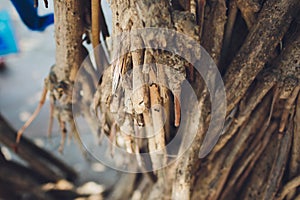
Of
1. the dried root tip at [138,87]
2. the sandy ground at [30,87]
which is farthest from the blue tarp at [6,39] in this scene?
the dried root tip at [138,87]

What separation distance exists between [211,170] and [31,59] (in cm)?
100

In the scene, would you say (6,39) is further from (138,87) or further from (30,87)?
(138,87)

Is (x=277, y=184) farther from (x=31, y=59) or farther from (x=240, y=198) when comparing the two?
(x=31, y=59)

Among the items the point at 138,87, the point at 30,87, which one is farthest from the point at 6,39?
the point at 138,87

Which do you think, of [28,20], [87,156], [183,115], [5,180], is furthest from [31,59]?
[183,115]

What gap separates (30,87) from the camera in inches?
59.5

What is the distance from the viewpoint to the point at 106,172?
3.85 ft

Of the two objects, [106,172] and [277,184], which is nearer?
[277,184]

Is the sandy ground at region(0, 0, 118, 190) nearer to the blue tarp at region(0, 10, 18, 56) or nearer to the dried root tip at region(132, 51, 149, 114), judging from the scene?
the blue tarp at region(0, 10, 18, 56)

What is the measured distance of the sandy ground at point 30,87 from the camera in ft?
4.28

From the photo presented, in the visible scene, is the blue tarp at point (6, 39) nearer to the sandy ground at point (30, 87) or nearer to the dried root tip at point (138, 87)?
the sandy ground at point (30, 87)

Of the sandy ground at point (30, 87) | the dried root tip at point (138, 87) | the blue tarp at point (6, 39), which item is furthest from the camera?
the sandy ground at point (30, 87)

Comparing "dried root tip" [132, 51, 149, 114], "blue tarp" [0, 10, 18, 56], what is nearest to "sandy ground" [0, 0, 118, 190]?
"blue tarp" [0, 10, 18, 56]

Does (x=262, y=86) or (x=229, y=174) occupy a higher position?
(x=262, y=86)
